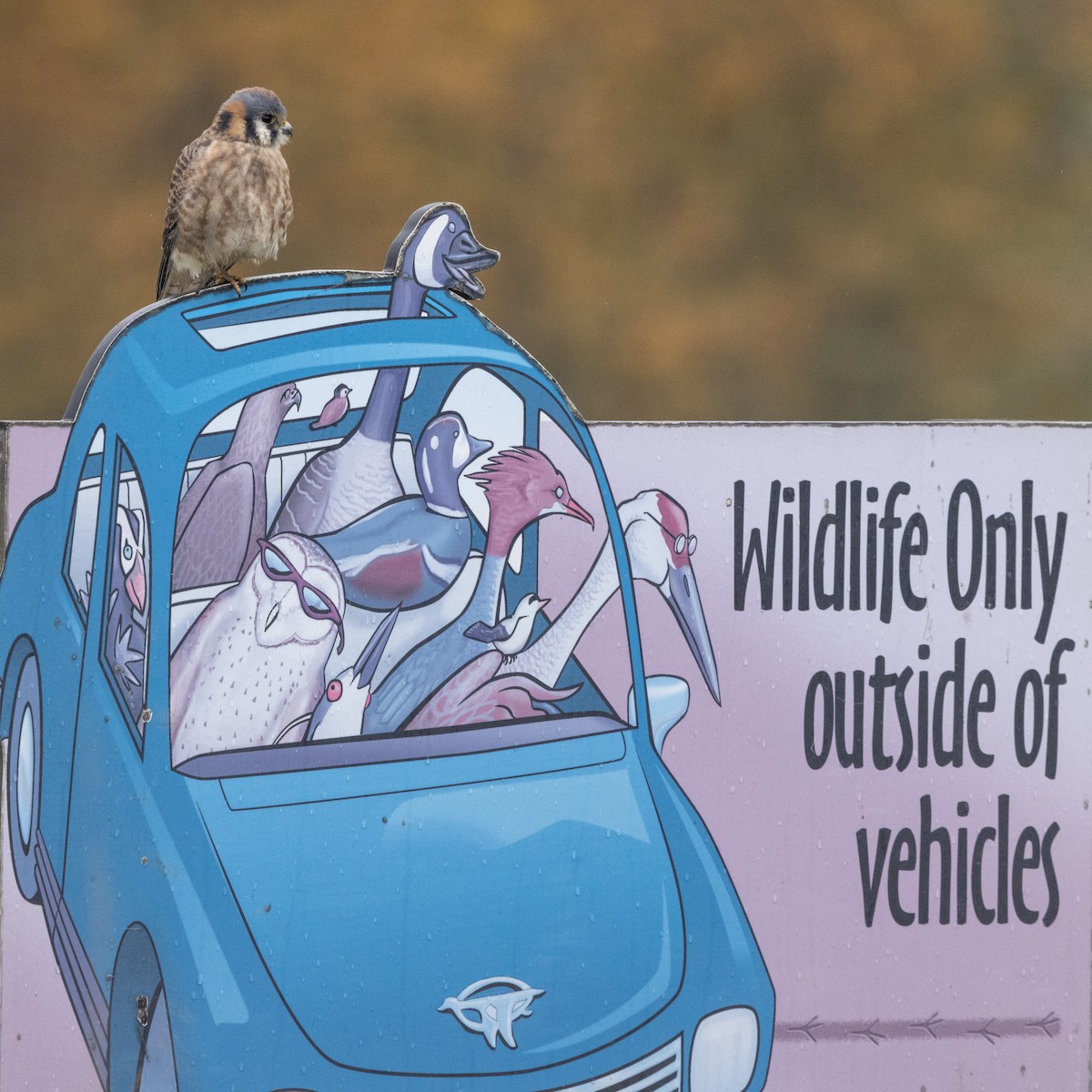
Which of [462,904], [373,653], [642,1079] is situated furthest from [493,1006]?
[373,653]

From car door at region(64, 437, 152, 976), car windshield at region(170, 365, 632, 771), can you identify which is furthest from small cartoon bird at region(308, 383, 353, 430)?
car door at region(64, 437, 152, 976)

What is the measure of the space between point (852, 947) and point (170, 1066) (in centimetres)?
134

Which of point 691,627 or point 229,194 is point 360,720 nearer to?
point 691,627

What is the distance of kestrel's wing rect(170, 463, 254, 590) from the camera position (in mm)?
2422

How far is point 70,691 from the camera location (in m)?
2.48

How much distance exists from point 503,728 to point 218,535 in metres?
0.66

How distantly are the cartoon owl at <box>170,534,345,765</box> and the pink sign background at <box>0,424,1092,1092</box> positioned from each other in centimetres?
62

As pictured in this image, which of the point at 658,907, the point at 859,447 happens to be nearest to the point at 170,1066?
the point at 658,907

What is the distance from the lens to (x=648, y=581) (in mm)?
2559

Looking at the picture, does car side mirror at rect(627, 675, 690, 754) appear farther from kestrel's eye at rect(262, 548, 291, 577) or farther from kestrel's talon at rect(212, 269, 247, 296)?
kestrel's talon at rect(212, 269, 247, 296)

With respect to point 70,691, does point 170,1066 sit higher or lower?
lower

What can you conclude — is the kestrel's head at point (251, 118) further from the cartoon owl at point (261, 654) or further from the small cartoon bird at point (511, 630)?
the small cartoon bird at point (511, 630)

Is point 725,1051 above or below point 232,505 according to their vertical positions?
below

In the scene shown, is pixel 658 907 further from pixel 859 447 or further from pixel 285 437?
pixel 285 437
